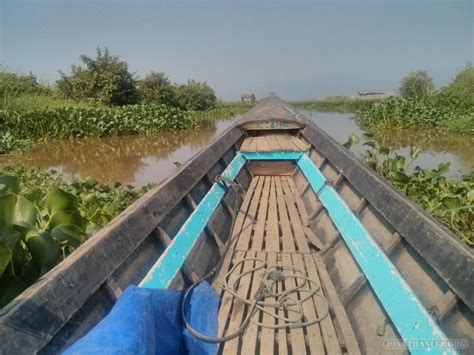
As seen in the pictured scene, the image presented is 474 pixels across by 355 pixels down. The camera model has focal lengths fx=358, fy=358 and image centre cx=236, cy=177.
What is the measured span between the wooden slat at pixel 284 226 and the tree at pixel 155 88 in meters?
21.0

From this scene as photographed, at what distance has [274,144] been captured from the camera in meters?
4.92

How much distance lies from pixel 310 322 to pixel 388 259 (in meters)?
0.51

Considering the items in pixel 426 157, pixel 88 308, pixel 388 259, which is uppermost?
pixel 88 308

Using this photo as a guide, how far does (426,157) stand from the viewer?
934 centimetres

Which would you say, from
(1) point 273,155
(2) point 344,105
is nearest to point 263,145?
(1) point 273,155

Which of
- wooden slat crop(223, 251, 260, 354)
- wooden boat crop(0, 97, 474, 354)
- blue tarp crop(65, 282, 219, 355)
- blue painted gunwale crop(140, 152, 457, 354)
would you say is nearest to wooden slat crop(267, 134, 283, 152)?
wooden boat crop(0, 97, 474, 354)

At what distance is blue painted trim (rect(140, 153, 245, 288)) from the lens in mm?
1678

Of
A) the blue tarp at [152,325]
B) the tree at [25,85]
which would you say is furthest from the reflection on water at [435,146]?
the tree at [25,85]

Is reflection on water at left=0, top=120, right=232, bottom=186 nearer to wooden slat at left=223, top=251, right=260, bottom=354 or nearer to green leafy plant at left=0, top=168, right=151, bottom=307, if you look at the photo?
green leafy plant at left=0, top=168, right=151, bottom=307

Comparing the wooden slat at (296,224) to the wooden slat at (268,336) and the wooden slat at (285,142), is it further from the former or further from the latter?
the wooden slat at (268,336)

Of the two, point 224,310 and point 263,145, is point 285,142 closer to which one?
point 263,145

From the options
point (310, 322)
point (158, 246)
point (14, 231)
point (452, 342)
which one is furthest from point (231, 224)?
point (452, 342)

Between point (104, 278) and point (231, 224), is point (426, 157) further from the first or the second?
point (104, 278)

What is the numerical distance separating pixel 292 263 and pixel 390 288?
942 millimetres
